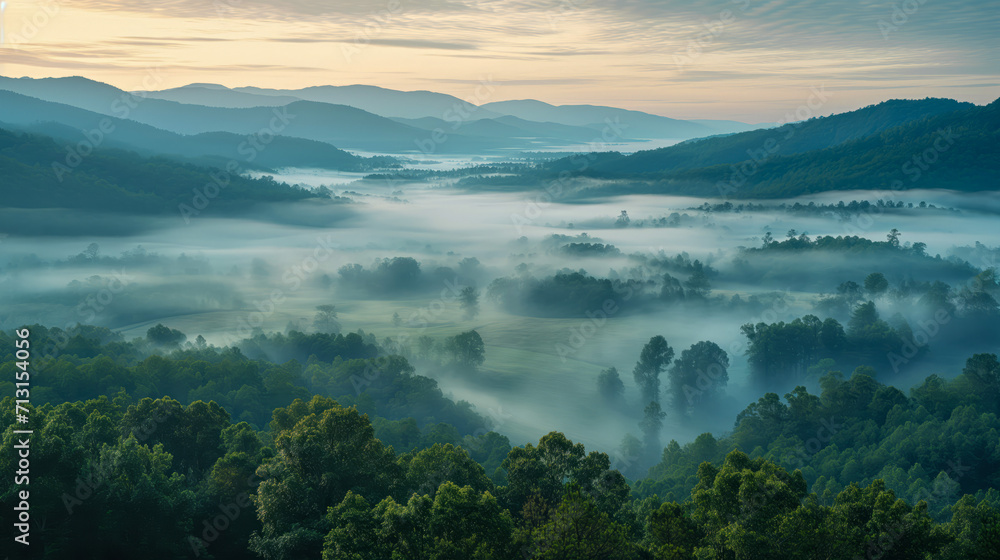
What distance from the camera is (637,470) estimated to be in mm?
92375

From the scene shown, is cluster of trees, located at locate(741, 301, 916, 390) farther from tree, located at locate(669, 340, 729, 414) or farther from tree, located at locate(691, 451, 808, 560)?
tree, located at locate(691, 451, 808, 560)

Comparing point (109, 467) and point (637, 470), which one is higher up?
point (109, 467)

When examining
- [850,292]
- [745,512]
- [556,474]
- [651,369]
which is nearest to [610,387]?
[651,369]

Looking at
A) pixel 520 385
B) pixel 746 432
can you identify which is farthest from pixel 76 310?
pixel 746 432

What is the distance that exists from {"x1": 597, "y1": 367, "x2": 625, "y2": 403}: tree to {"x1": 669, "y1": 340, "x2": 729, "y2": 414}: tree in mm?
9019

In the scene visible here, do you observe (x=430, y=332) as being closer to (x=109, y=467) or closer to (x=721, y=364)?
(x=721, y=364)

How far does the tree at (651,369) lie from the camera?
399 feet

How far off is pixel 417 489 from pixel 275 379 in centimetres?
4502

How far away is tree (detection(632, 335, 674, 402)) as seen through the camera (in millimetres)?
121750

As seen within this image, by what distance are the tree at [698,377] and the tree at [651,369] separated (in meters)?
A: 3.10

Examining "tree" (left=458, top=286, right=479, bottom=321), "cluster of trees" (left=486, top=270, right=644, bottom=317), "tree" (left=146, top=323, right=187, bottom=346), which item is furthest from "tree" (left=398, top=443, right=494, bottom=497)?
"cluster of trees" (left=486, top=270, right=644, bottom=317)

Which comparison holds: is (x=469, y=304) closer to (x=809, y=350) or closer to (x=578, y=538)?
(x=809, y=350)

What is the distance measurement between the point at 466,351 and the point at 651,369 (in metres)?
32.6

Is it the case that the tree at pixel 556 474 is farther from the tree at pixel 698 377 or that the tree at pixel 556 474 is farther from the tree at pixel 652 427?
the tree at pixel 698 377
